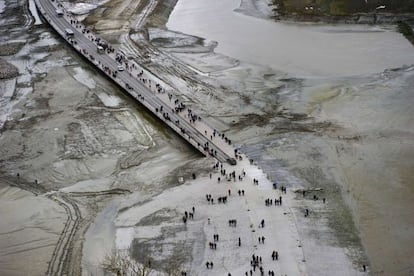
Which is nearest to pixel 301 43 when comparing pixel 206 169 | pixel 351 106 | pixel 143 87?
pixel 351 106

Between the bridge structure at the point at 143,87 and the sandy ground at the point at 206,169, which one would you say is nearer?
the sandy ground at the point at 206,169

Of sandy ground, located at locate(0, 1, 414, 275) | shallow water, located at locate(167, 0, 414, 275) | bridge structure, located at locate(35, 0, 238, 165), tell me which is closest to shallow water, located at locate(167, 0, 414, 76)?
shallow water, located at locate(167, 0, 414, 275)

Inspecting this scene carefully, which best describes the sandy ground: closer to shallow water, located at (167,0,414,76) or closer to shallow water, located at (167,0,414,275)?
shallow water, located at (167,0,414,275)

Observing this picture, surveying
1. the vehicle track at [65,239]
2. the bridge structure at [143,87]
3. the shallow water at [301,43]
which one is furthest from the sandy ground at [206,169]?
the shallow water at [301,43]

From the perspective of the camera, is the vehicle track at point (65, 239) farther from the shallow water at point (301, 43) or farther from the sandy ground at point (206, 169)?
the shallow water at point (301, 43)

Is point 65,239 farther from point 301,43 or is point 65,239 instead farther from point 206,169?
point 301,43
